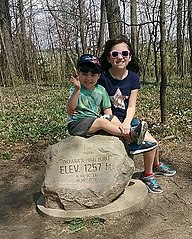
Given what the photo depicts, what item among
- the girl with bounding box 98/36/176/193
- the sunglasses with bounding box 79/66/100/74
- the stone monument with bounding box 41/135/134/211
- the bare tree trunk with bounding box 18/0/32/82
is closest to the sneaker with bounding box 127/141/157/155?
the girl with bounding box 98/36/176/193

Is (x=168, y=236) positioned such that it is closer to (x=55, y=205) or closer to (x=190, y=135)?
(x=55, y=205)

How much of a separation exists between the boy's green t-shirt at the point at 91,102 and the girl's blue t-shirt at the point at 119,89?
0.42 feet

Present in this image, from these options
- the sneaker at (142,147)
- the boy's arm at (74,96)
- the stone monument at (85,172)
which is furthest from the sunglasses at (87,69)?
the sneaker at (142,147)

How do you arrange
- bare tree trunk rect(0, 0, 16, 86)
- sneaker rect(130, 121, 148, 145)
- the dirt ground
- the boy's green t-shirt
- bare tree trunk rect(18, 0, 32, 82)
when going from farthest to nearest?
bare tree trunk rect(18, 0, 32, 82), bare tree trunk rect(0, 0, 16, 86), the boy's green t-shirt, sneaker rect(130, 121, 148, 145), the dirt ground

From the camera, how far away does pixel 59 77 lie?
1484 centimetres

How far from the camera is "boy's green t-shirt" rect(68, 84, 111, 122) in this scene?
3.62 metres

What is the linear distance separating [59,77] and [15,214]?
11571mm

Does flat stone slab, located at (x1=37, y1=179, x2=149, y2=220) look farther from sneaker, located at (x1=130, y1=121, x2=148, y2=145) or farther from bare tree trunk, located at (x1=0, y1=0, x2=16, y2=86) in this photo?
bare tree trunk, located at (x1=0, y1=0, x2=16, y2=86)

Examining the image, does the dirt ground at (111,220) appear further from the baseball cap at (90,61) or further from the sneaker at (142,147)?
the baseball cap at (90,61)

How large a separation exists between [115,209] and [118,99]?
1143mm

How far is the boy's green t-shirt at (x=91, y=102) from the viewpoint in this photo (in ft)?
11.9

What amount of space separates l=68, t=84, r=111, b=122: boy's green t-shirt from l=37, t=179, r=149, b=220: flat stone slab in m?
0.86

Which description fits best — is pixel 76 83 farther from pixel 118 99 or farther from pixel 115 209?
pixel 115 209

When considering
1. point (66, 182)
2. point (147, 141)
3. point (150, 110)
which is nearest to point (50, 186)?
point (66, 182)
